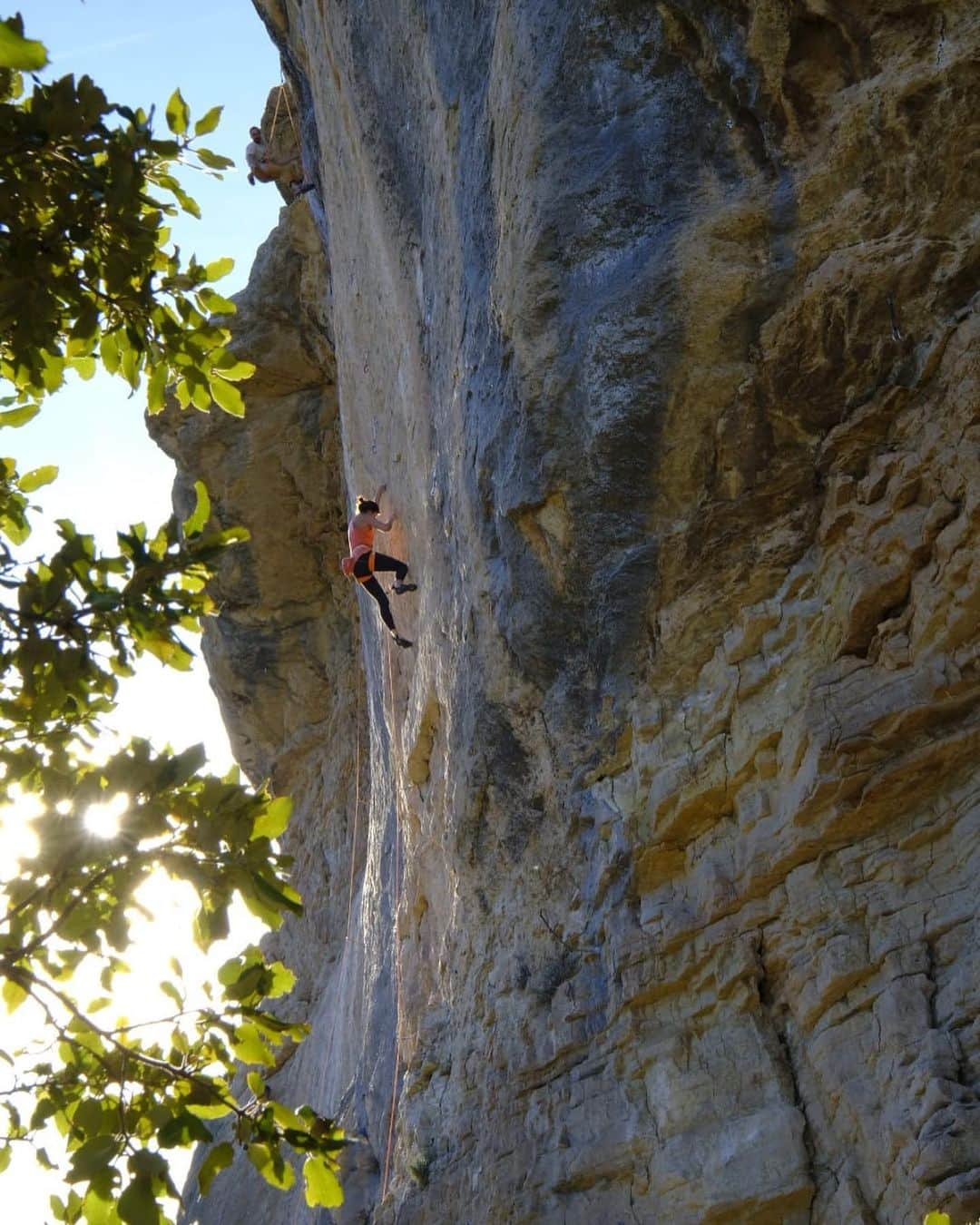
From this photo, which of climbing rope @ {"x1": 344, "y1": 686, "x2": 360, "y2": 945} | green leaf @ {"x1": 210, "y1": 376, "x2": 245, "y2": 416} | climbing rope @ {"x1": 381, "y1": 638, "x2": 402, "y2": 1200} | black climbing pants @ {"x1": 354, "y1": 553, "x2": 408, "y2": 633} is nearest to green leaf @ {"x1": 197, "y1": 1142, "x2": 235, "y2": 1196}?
green leaf @ {"x1": 210, "y1": 376, "x2": 245, "y2": 416}

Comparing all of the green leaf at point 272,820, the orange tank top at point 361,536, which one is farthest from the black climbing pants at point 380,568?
the green leaf at point 272,820

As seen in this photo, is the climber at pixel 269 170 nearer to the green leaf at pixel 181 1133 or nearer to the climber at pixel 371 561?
the climber at pixel 371 561

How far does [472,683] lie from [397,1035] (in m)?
2.70

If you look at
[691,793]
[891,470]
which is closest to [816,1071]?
[691,793]

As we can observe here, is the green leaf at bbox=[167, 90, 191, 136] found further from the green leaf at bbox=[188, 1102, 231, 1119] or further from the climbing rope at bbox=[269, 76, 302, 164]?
the climbing rope at bbox=[269, 76, 302, 164]

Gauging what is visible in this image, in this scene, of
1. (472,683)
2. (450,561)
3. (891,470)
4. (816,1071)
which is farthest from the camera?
(450,561)

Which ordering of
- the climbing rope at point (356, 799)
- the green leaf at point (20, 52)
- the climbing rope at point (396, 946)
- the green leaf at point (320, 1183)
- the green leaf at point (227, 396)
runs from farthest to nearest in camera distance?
1. the climbing rope at point (356, 799)
2. the climbing rope at point (396, 946)
3. the green leaf at point (227, 396)
4. the green leaf at point (320, 1183)
5. the green leaf at point (20, 52)

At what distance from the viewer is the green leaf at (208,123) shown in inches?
177

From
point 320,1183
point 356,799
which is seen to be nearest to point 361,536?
point 356,799

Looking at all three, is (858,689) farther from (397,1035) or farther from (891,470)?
(397,1035)

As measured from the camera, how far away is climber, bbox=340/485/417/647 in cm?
1084

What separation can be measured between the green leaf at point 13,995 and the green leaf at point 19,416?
5.61 feet

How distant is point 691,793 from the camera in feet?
22.7

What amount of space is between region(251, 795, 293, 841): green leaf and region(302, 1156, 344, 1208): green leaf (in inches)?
33.1
